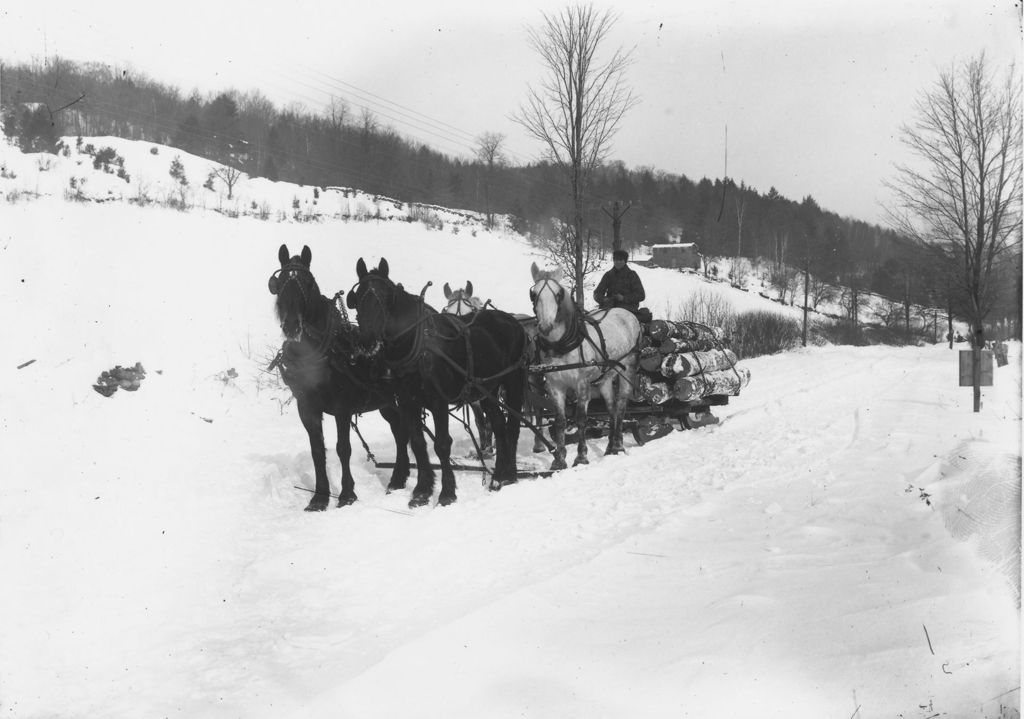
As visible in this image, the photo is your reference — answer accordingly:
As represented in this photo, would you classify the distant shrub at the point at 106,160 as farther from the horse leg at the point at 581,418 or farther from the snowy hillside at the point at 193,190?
the horse leg at the point at 581,418

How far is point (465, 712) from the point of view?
106 inches

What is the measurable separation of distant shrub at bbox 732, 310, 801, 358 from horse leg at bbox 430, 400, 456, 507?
21299 mm

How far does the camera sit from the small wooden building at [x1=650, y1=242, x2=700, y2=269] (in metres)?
54.5

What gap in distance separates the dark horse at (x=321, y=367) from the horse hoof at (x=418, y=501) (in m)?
0.60

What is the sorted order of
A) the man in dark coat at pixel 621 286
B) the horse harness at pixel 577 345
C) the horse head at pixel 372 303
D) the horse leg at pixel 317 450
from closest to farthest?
the horse head at pixel 372 303 → the horse leg at pixel 317 450 → the horse harness at pixel 577 345 → the man in dark coat at pixel 621 286

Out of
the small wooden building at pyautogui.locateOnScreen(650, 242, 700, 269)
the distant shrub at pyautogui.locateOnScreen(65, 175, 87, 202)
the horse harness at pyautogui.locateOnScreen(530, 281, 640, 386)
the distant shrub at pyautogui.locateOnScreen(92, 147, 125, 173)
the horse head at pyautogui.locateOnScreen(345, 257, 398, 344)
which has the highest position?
the small wooden building at pyautogui.locateOnScreen(650, 242, 700, 269)

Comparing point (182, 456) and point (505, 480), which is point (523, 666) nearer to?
point (505, 480)

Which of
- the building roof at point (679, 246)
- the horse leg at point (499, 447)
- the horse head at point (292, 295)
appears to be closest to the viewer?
the horse head at point (292, 295)

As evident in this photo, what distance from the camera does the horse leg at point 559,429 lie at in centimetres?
755

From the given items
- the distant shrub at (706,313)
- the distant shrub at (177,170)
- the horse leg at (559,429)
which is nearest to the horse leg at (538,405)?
the horse leg at (559,429)

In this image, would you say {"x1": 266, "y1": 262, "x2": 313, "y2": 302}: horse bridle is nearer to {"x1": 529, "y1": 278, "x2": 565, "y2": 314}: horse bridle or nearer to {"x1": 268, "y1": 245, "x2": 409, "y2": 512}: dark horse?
{"x1": 268, "y1": 245, "x2": 409, "y2": 512}: dark horse

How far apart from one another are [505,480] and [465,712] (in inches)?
166

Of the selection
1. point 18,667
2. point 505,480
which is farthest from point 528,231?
point 18,667

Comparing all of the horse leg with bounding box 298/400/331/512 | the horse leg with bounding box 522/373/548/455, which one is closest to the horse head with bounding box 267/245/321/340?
the horse leg with bounding box 298/400/331/512
